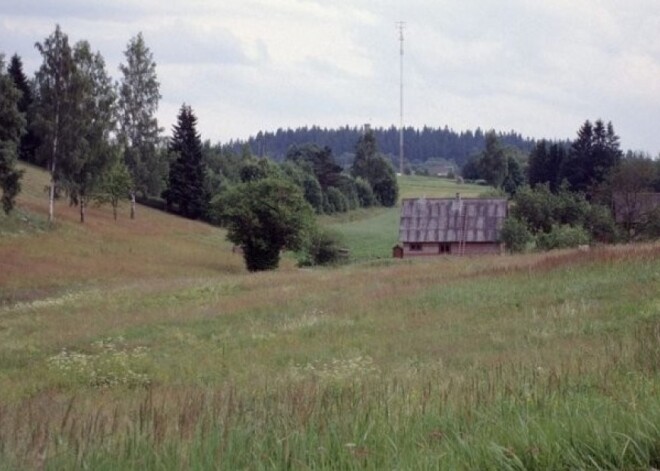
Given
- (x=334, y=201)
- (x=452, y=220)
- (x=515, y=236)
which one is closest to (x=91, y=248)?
(x=452, y=220)

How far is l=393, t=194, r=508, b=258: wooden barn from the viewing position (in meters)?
62.1

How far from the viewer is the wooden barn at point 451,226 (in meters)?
62.1

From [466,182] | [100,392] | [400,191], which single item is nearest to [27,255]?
[100,392]

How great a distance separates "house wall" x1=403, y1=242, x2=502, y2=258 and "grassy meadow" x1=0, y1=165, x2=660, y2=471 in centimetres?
2761

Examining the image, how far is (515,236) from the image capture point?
56812 millimetres

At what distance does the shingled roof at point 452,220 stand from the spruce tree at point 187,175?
26.7 metres

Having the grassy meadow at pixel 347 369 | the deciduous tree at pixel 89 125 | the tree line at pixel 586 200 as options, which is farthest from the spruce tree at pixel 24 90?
the tree line at pixel 586 200

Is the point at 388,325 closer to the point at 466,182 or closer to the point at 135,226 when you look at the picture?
the point at 135,226

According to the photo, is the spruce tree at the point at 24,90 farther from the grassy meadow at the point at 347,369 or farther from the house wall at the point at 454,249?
the grassy meadow at the point at 347,369

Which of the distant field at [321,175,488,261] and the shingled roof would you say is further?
the distant field at [321,175,488,261]

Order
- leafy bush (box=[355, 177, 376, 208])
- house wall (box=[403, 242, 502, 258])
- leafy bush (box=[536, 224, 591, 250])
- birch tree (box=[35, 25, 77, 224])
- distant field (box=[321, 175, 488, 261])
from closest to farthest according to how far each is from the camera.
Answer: leafy bush (box=[536, 224, 591, 250])
birch tree (box=[35, 25, 77, 224])
house wall (box=[403, 242, 502, 258])
distant field (box=[321, 175, 488, 261])
leafy bush (box=[355, 177, 376, 208])

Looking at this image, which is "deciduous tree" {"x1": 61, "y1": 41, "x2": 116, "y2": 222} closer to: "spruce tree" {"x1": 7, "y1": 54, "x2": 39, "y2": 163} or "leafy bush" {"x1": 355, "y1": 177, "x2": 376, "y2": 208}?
"spruce tree" {"x1": 7, "y1": 54, "x2": 39, "y2": 163}

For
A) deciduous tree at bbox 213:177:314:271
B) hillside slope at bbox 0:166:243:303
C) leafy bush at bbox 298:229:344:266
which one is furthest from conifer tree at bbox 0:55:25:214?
leafy bush at bbox 298:229:344:266

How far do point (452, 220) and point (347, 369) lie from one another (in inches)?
2066
